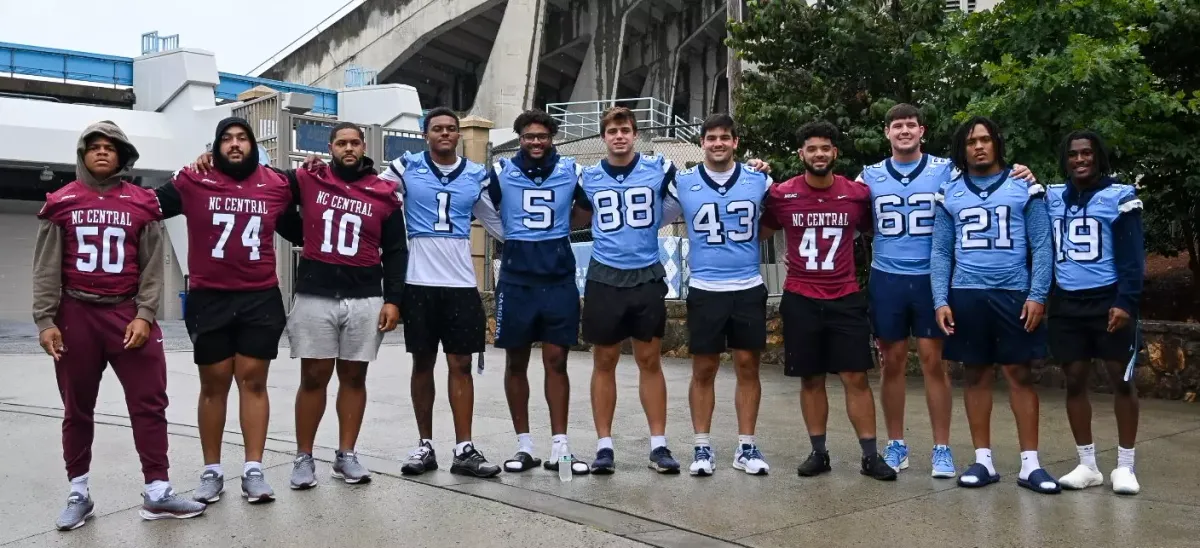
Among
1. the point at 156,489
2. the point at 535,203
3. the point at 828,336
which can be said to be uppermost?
the point at 535,203

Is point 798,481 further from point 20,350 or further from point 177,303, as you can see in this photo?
point 177,303

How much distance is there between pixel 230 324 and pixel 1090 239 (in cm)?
456

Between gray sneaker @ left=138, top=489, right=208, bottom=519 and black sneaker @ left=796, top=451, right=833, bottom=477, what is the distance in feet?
10.7

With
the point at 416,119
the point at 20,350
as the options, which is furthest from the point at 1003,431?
the point at 416,119

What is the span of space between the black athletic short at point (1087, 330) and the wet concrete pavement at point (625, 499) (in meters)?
0.74

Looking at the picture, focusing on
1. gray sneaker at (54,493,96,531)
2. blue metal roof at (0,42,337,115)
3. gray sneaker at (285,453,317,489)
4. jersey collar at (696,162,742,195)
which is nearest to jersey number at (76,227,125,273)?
gray sneaker at (54,493,96,531)

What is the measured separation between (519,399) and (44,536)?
2.61 meters

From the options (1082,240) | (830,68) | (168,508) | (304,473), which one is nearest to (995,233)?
(1082,240)

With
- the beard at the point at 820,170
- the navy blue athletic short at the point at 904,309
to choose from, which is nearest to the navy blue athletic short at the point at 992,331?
the navy blue athletic short at the point at 904,309

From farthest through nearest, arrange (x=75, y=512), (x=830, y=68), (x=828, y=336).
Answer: (x=830, y=68) → (x=828, y=336) → (x=75, y=512)

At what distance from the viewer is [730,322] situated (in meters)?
6.56

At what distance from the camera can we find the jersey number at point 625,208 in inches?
261

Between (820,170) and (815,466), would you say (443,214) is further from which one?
(815,466)

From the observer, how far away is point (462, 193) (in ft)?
21.5
